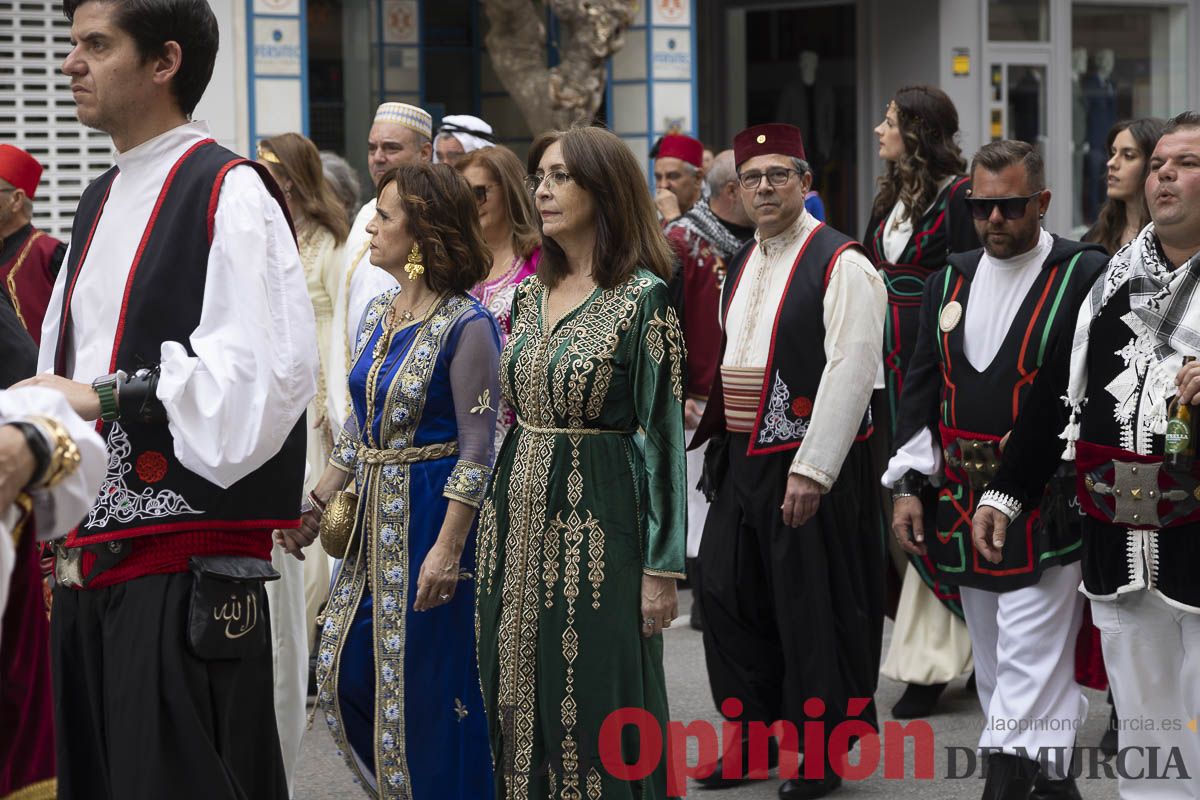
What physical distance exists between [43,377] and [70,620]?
58cm

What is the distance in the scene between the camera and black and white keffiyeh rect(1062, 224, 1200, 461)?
4.08m

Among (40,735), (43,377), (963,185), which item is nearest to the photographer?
(40,735)


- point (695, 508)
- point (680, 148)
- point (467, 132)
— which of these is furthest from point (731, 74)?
point (467, 132)

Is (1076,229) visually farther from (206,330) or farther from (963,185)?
(206,330)

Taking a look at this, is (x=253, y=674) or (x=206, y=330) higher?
(x=206, y=330)

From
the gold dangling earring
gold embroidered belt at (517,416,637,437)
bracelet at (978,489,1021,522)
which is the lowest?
bracelet at (978,489,1021,522)

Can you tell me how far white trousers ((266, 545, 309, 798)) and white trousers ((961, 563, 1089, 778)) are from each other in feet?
6.96

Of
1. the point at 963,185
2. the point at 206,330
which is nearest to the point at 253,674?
the point at 206,330

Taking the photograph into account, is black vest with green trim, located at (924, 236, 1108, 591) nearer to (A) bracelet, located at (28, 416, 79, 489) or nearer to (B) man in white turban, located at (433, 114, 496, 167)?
(B) man in white turban, located at (433, 114, 496, 167)

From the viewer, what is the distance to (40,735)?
2.82 m

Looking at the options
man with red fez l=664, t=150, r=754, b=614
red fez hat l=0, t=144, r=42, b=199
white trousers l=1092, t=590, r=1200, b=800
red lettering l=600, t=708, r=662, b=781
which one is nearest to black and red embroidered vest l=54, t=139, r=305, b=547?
red lettering l=600, t=708, r=662, b=781

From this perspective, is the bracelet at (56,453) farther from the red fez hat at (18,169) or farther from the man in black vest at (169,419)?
the red fez hat at (18,169)

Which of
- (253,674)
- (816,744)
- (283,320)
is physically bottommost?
(816,744)

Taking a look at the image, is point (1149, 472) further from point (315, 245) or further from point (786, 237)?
point (315, 245)
